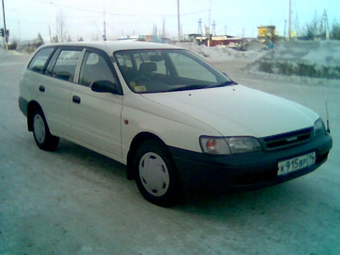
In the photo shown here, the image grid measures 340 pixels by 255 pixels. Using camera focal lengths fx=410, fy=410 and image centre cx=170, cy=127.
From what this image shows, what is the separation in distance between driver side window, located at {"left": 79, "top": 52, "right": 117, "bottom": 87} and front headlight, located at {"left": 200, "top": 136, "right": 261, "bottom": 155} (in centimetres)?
160

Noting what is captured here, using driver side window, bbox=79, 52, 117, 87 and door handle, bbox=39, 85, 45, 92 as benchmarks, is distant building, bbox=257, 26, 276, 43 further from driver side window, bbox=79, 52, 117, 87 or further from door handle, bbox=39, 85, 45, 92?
driver side window, bbox=79, 52, 117, 87

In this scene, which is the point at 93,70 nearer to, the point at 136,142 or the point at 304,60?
the point at 136,142

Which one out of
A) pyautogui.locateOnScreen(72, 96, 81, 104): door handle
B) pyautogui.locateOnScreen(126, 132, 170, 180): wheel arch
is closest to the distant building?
pyautogui.locateOnScreen(72, 96, 81, 104): door handle

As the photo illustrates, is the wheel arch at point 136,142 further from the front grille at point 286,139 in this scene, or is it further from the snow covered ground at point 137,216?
the front grille at point 286,139

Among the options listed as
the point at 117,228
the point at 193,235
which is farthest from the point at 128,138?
the point at 193,235

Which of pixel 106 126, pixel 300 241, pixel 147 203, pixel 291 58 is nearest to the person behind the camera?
pixel 300 241

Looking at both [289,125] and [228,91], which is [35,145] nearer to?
[228,91]

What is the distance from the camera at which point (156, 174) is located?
3.95 metres

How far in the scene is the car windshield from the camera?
4.55m

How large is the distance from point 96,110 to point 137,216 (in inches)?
56.6

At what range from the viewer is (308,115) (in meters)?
4.17

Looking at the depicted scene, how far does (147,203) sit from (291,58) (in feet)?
51.0

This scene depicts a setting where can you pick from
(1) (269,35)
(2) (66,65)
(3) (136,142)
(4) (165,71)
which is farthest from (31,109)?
(1) (269,35)

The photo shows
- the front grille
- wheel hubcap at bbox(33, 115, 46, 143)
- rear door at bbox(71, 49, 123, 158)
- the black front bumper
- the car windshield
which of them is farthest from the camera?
wheel hubcap at bbox(33, 115, 46, 143)
